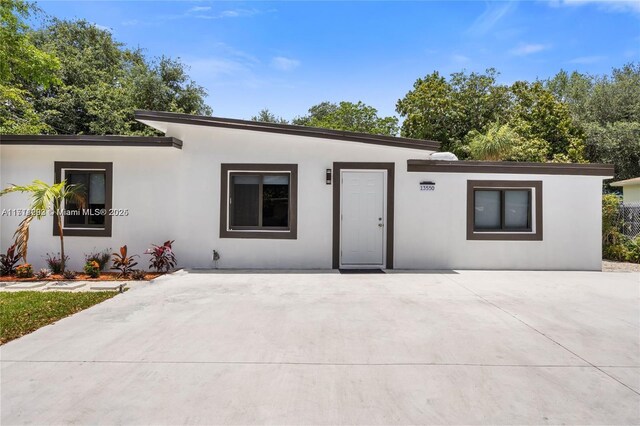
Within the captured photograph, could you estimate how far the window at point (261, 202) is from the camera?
28.0 feet

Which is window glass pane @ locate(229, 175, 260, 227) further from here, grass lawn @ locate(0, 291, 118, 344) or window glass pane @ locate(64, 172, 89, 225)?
window glass pane @ locate(64, 172, 89, 225)

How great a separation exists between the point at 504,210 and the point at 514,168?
103 cm

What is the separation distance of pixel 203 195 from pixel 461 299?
5858 mm

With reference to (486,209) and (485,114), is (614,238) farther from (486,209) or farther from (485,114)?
(485,114)

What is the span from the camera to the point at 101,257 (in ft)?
27.5

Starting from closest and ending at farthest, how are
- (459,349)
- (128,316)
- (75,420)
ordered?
(75,420), (459,349), (128,316)

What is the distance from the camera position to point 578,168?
28.8ft

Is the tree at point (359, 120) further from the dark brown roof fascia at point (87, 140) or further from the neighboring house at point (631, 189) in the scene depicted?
the dark brown roof fascia at point (87, 140)

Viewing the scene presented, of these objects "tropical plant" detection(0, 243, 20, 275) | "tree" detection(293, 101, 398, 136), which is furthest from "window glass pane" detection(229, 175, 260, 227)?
"tree" detection(293, 101, 398, 136)

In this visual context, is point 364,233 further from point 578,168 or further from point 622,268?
point 622,268

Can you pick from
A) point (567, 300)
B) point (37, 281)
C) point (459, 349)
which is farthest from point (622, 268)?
point (37, 281)

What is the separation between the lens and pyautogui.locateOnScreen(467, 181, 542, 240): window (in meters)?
8.83

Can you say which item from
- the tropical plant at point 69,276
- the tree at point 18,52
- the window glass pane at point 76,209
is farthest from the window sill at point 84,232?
the tree at point 18,52

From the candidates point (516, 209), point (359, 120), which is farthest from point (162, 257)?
point (359, 120)
